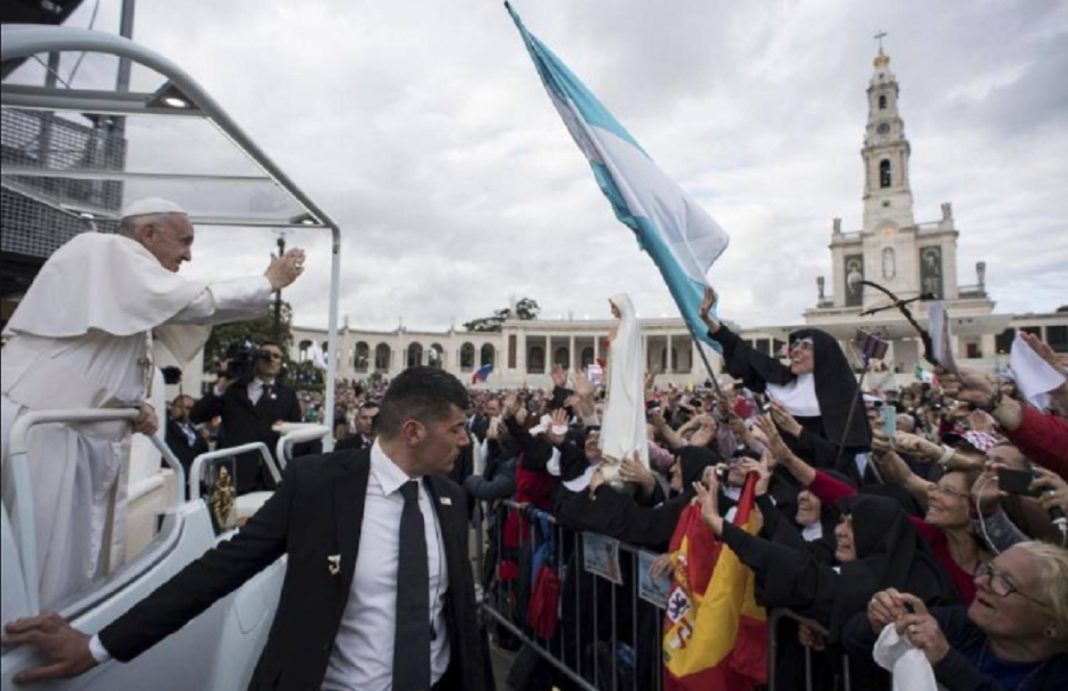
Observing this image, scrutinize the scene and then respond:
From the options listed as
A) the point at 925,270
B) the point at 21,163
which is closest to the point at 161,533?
the point at 21,163

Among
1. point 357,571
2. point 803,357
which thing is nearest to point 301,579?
point 357,571

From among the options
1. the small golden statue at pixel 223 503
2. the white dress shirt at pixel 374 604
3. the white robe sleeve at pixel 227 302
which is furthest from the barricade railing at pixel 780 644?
the small golden statue at pixel 223 503

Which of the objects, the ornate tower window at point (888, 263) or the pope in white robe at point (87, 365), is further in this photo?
the ornate tower window at point (888, 263)

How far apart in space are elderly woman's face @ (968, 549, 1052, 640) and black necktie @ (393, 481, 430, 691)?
78.0 inches

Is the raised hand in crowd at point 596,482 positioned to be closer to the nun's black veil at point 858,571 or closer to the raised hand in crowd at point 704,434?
the nun's black veil at point 858,571

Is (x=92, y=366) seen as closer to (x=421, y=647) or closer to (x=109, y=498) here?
(x=109, y=498)

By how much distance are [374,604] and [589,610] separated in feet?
8.91

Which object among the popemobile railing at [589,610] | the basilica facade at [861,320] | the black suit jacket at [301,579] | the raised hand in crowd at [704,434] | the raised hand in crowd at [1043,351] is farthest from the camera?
the basilica facade at [861,320]

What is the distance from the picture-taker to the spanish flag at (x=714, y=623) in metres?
3.18

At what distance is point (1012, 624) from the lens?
2.26 metres

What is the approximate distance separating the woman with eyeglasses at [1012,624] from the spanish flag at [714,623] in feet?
3.05

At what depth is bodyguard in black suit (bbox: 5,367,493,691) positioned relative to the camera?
6.68ft

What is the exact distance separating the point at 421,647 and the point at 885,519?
212cm

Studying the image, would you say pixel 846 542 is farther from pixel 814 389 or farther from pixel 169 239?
pixel 169 239
